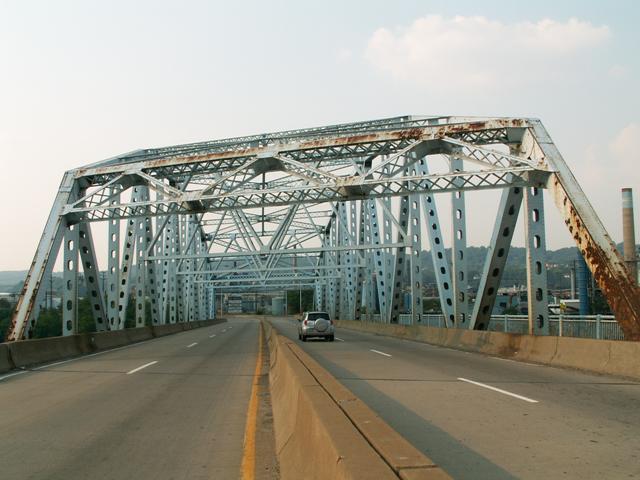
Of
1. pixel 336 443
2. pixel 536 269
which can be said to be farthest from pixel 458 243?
pixel 336 443

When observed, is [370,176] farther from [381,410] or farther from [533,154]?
[381,410]

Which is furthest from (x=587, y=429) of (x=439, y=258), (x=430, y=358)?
(x=439, y=258)

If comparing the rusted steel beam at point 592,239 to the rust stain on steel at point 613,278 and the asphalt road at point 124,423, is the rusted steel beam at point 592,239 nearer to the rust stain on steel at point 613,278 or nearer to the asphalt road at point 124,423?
the rust stain on steel at point 613,278

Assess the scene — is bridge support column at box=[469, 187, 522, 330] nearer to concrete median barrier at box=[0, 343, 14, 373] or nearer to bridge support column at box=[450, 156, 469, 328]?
bridge support column at box=[450, 156, 469, 328]

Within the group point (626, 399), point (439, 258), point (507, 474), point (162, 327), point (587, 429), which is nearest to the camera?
point (507, 474)

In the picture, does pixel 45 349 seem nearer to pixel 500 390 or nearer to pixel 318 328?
pixel 318 328

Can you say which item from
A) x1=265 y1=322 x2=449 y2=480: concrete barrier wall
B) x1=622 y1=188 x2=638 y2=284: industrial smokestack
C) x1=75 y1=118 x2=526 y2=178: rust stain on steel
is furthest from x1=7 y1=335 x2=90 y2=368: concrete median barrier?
x1=622 y1=188 x2=638 y2=284: industrial smokestack

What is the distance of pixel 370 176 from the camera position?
939 inches

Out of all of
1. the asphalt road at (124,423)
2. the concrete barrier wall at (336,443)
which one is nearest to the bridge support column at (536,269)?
the asphalt road at (124,423)

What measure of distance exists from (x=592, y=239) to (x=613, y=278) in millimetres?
1248

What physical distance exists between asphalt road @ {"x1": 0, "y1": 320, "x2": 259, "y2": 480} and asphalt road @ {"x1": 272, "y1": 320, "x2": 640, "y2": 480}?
90.6 inches

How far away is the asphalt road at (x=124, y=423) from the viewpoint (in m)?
6.71

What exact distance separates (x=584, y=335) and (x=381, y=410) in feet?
44.7

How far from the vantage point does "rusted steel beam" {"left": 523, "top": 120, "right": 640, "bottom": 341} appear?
1700 centimetres
